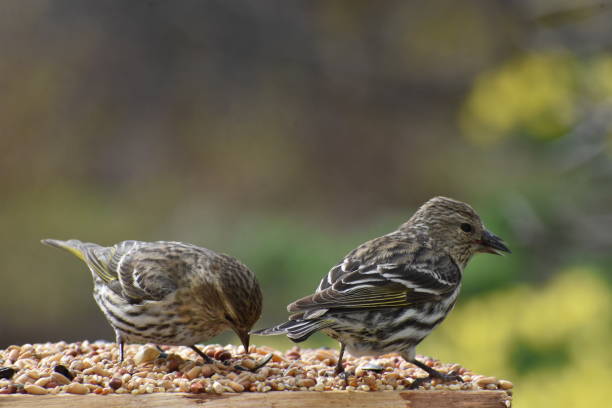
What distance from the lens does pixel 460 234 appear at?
5.23 meters

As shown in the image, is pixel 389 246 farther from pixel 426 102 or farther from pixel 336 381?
pixel 426 102

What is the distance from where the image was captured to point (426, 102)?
14.4 meters

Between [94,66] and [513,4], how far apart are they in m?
6.11

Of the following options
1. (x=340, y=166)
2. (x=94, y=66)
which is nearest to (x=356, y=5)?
(x=340, y=166)

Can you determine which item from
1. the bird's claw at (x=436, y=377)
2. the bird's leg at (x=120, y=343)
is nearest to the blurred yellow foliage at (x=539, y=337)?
the bird's claw at (x=436, y=377)

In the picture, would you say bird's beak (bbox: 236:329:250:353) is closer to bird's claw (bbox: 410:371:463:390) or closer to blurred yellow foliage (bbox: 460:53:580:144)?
bird's claw (bbox: 410:371:463:390)

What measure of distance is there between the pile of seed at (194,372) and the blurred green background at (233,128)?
16.2ft

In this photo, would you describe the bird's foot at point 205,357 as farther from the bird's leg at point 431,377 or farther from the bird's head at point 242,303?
the bird's leg at point 431,377

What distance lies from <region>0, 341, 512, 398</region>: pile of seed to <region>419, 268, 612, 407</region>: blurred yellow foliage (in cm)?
99

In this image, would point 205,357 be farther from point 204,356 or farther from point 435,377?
point 435,377

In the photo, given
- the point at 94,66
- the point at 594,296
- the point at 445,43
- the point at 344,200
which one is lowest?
the point at 594,296

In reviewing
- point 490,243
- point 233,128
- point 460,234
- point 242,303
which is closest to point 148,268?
point 242,303

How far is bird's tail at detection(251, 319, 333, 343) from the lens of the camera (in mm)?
4007

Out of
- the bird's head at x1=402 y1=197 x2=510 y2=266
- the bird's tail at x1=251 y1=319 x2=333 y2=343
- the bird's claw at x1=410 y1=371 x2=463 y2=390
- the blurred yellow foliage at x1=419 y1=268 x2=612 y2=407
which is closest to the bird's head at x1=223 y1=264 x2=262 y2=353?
the bird's tail at x1=251 y1=319 x2=333 y2=343
